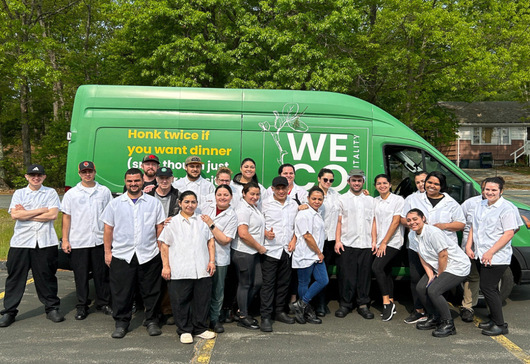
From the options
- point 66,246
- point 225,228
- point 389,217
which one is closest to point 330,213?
point 389,217

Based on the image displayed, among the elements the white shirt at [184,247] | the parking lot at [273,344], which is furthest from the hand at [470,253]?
the white shirt at [184,247]

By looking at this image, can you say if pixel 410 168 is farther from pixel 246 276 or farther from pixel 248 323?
pixel 248 323

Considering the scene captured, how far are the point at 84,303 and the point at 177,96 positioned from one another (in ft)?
9.10

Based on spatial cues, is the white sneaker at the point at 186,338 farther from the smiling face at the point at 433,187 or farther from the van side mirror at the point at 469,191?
the van side mirror at the point at 469,191

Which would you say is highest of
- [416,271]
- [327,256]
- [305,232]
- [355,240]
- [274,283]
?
[305,232]

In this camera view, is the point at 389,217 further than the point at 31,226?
Yes

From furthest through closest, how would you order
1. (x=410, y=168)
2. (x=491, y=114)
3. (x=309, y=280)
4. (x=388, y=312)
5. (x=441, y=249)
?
(x=491, y=114) < (x=410, y=168) < (x=388, y=312) < (x=309, y=280) < (x=441, y=249)

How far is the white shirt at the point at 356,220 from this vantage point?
5.56 m

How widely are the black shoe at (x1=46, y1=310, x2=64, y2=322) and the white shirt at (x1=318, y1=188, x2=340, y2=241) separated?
319 centimetres

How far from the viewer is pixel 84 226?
536cm

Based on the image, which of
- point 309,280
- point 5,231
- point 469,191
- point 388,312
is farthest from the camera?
point 5,231

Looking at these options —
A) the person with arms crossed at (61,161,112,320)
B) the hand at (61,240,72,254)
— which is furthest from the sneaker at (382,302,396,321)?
the hand at (61,240,72,254)

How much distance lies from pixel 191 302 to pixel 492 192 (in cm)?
335

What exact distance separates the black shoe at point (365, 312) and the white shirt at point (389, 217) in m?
0.78
